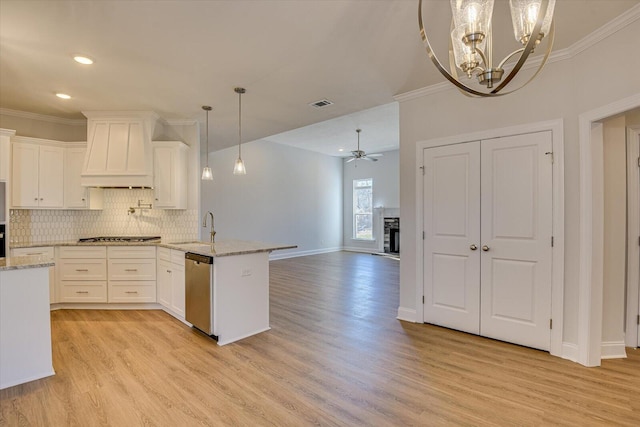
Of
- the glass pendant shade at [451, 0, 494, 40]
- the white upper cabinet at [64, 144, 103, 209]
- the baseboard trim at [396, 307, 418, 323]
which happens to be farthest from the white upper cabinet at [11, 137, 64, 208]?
the glass pendant shade at [451, 0, 494, 40]

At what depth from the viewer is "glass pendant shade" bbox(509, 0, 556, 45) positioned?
1.43m

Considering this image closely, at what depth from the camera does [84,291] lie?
433 centimetres

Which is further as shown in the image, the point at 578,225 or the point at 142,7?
the point at 578,225

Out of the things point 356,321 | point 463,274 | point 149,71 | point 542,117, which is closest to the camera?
point 542,117

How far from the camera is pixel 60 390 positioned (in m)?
2.43

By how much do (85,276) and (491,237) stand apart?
5.01 m

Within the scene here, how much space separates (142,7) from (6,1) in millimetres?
867

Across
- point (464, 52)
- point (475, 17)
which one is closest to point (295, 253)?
point (464, 52)

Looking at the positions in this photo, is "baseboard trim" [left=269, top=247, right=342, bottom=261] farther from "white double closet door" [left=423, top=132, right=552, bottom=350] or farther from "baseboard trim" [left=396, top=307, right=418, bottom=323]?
"white double closet door" [left=423, top=132, right=552, bottom=350]

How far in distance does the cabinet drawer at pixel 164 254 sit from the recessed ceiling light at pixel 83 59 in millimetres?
2150

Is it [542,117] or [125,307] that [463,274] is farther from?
[125,307]

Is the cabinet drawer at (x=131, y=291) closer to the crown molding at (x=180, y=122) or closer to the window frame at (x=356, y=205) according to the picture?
the crown molding at (x=180, y=122)

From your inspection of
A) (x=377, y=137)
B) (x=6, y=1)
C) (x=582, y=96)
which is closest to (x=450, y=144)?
(x=582, y=96)

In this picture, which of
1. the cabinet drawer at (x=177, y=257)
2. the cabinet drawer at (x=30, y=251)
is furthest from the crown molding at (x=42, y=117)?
the cabinet drawer at (x=177, y=257)
